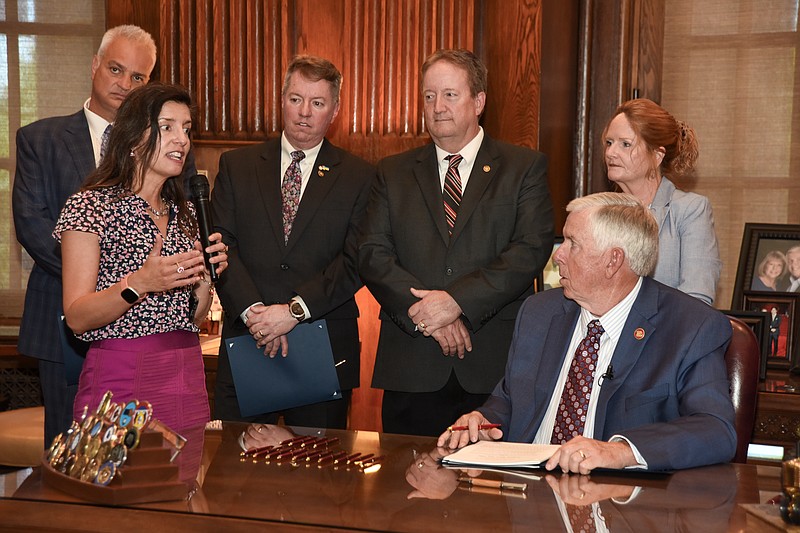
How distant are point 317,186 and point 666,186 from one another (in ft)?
4.31

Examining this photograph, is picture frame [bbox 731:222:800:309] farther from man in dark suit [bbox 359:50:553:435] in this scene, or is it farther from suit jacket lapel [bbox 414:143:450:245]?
suit jacket lapel [bbox 414:143:450:245]

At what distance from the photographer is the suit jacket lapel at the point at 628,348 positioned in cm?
230

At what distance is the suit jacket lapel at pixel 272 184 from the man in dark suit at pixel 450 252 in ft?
1.08

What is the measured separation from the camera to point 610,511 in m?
1.68

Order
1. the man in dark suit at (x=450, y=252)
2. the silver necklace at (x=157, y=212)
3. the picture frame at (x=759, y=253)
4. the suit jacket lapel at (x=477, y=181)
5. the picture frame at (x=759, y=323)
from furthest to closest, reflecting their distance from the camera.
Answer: the picture frame at (x=759, y=253), the picture frame at (x=759, y=323), the suit jacket lapel at (x=477, y=181), the man in dark suit at (x=450, y=252), the silver necklace at (x=157, y=212)

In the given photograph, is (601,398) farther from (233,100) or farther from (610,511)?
(233,100)

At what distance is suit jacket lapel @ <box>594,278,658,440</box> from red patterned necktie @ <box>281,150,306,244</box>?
148 cm

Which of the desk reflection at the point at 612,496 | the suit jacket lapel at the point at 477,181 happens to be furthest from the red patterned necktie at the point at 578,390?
the suit jacket lapel at the point at 477,181

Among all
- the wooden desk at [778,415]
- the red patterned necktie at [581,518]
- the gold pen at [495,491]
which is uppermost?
the red patterned necktie at [581,518]

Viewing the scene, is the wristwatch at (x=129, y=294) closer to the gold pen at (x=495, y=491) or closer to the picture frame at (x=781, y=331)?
the gold pen at (x=495, y=491)

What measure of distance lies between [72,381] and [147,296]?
0.51 metres

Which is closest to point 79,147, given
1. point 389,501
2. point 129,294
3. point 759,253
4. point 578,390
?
point 129,294

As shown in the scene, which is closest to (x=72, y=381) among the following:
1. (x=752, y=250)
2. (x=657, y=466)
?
(x=657, y=466)

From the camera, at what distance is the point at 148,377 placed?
103 inches
